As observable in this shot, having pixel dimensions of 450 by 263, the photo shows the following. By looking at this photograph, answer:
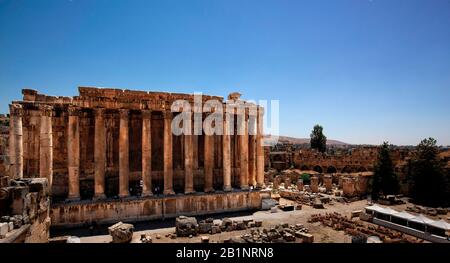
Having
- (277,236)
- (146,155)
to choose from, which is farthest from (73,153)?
Answer: (277,236)

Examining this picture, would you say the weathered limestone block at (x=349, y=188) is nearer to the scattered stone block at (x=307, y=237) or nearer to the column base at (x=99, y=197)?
the scattered stone block at (x=307, y=237)

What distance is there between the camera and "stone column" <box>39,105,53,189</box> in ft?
52.2

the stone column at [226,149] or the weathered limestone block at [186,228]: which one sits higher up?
the stone column at [226,149]

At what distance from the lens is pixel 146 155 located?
60.4ft

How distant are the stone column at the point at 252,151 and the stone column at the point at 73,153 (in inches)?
512

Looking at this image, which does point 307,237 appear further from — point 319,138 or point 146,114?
point 319,138

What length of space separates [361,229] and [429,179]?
1458cm

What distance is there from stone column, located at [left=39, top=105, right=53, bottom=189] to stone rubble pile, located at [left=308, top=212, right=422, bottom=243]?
657 inches

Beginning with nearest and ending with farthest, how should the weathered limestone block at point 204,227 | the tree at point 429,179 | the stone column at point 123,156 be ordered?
the weathered limestone block at point 204,227 → the stone column at point 123,156 → the tree at point 429,179

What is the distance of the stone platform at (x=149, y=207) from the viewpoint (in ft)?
52.5

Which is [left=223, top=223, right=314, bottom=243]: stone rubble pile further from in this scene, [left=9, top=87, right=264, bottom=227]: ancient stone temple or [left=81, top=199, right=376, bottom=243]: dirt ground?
[left=9, top=87, right=264, bottom=227]: ancient stone temple

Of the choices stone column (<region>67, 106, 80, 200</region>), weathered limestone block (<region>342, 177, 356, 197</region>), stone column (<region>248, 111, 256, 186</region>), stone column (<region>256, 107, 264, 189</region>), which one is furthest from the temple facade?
weathered limestone block (<region>342, 177, 356, 197</region>)

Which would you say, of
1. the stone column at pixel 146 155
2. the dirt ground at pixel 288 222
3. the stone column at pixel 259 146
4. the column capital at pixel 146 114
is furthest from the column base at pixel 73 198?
the stone column at pixel 259 146
